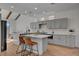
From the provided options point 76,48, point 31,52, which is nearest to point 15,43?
point 31,52

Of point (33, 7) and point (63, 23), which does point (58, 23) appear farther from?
point (33, 7)

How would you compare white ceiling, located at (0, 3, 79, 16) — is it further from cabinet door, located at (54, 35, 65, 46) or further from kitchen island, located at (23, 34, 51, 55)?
cabinet door, located at (54, 35, 65, 46)

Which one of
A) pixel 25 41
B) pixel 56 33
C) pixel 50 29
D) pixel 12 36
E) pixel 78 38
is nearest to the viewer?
pixel 12 36

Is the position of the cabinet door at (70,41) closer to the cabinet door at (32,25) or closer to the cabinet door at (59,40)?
the cabinet door at (59,40)

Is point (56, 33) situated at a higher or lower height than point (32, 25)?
lower

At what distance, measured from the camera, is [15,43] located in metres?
3.39

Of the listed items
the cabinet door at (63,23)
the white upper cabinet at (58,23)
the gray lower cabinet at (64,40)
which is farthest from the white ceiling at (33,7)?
the cabinet door at (63,23)

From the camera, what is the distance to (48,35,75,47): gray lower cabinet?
3.91 meters

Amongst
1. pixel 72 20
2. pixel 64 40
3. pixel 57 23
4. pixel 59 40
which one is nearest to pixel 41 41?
pixel 59 40

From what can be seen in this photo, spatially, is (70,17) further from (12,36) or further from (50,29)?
(12,36)

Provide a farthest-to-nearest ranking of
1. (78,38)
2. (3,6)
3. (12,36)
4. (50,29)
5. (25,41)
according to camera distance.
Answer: (78,38) → (50,29) → (25,41) → (12,36) → (3,6)

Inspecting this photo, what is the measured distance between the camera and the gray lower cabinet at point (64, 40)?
3.91 m

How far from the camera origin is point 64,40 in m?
4.18

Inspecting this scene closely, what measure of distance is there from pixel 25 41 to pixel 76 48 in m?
2.19
